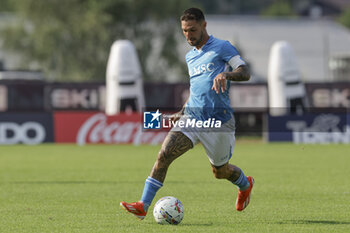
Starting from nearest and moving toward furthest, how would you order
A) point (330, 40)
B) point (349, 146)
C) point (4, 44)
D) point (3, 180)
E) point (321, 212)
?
point (321, 212) → point (3, 180) → point (349, 146) → point (4, 44) → point (330, 40)

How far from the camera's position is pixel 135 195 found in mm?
12547

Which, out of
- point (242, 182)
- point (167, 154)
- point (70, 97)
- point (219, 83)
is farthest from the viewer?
point (70, 97)

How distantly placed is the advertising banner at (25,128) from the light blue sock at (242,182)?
793 inches

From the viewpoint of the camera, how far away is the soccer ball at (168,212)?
29.7ft

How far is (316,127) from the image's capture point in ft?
95.7

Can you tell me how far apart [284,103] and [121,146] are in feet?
27.1

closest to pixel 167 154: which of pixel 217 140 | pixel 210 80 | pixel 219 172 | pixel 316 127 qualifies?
pixel 217 140

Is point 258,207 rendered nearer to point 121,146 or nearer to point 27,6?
point 121,146

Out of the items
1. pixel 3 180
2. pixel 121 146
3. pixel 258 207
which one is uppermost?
pixel 258 207

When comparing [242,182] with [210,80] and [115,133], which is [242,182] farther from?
[115,133]

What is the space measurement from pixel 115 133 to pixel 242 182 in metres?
19.5

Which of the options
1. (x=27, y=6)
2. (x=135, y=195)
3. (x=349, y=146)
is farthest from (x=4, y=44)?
(x=135, y=195)

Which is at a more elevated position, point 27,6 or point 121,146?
point 27,6

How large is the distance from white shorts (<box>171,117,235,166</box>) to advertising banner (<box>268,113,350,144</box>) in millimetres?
20242
